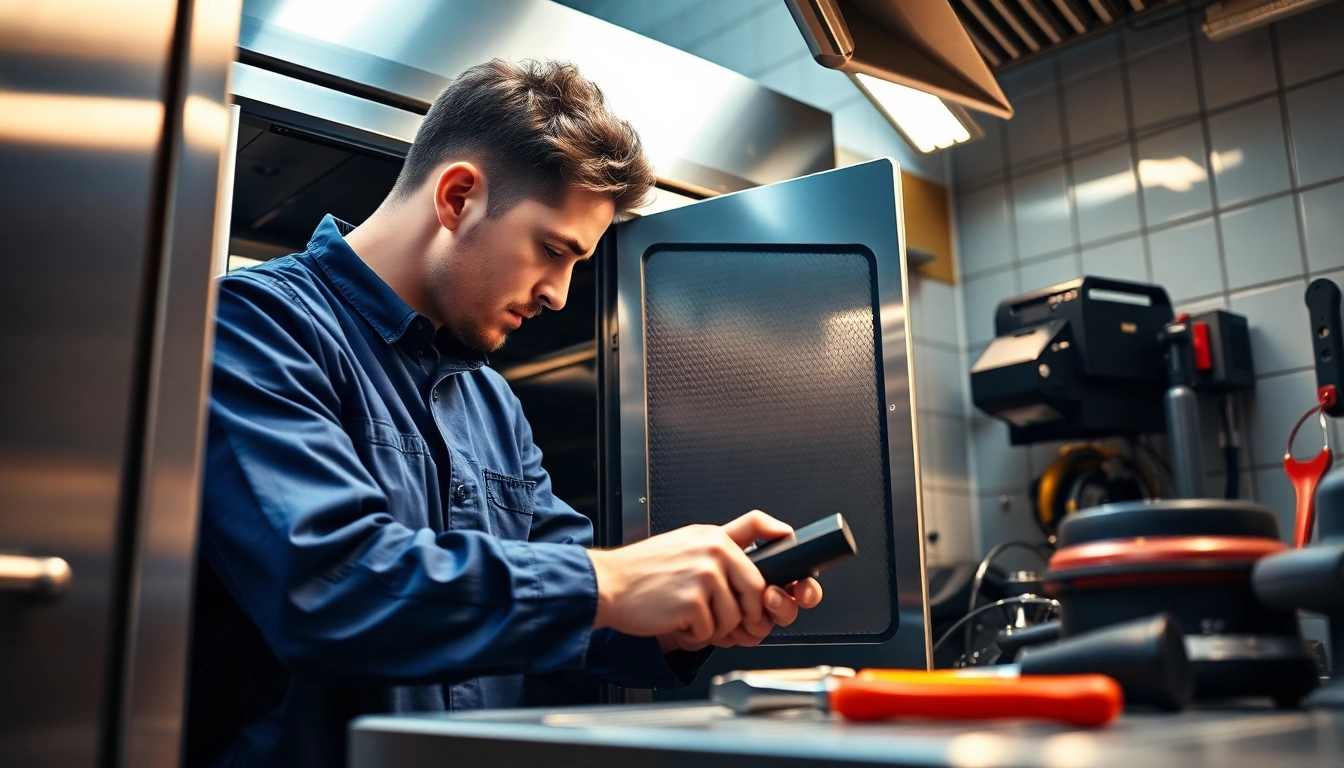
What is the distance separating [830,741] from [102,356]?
519 millimetres

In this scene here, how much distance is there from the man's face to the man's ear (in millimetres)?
13

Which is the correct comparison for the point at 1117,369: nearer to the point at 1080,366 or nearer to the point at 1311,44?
the point at 1080,366

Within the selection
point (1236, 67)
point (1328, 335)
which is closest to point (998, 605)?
point (1328, 335)

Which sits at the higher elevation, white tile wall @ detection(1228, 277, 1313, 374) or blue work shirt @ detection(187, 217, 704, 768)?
white tile wall @ detection(1228, 277, 1313, 374)

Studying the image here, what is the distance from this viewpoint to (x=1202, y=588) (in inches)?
18.7

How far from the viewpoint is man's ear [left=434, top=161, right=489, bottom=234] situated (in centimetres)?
116

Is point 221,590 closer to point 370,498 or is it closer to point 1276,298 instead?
point 370,498

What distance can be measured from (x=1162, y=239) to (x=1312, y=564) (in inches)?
83.4

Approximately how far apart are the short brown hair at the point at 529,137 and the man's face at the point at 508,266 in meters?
0.02

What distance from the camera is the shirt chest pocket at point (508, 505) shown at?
1.12 meters

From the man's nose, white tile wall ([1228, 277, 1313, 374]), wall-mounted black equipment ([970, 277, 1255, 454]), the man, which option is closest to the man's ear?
the man

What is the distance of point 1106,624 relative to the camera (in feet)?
1.60

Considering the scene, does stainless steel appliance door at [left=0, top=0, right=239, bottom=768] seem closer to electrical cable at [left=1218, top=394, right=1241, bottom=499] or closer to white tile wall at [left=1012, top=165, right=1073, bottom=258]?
electrical cable at [left=1218, top=394, right=1241, bottom=499]

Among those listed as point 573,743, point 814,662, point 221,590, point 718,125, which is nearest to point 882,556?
point 814,662
